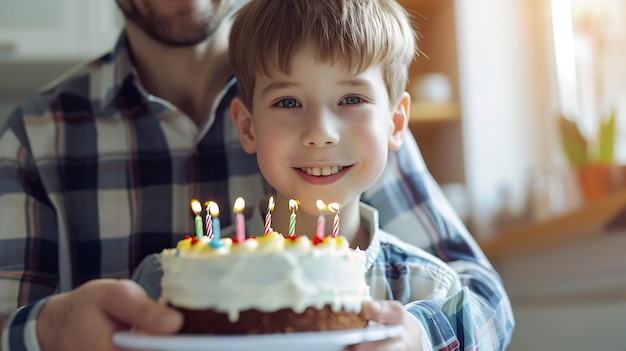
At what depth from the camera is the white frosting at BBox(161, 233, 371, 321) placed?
2.22 ft

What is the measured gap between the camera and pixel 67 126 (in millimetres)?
1386

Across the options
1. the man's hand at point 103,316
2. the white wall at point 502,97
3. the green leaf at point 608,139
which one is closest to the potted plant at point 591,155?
the green leaf at point 608,139

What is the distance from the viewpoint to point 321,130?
961 millimetres

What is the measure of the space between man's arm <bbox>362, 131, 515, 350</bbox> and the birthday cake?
298 mm

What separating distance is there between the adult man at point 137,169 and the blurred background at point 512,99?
0.71m

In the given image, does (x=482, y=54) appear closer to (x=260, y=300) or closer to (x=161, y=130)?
(x=161, y=130)

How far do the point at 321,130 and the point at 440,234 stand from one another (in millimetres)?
446

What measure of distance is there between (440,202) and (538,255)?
2.63 ft

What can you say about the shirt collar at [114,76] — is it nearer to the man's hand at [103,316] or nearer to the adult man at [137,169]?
the adult man at [137,169]

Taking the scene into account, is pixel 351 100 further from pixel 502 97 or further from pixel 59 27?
pixel 59 27

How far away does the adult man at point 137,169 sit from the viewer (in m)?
1.29

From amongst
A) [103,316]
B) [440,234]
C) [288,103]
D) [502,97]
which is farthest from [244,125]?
[502,97]

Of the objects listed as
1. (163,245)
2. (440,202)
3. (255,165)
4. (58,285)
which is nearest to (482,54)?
(440,202)

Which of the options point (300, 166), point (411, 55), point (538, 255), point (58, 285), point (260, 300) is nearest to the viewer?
point (260, 300)
